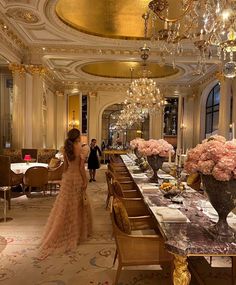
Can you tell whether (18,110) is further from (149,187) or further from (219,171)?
(219,171)

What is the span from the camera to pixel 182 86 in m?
15.0

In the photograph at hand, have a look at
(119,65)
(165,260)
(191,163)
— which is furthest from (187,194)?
(119,65)

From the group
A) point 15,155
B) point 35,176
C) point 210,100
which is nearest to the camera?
point 35,176

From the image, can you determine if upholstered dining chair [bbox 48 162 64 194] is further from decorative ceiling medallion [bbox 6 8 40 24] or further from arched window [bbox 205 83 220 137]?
arched window [bbox 205 83 220 137]

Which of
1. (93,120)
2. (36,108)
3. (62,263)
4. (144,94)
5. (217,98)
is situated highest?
(217,98)

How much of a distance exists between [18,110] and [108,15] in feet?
13.8

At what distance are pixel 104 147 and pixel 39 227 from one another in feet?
37.3

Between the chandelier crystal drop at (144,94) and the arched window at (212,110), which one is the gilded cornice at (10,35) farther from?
the arched window at (212,110)

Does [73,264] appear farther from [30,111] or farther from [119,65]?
[119,65]

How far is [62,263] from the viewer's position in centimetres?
346

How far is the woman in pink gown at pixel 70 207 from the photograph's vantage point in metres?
3.93

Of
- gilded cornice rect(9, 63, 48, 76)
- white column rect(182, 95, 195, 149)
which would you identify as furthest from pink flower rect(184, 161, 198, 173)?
white column rect(182, 95, 195, 149)

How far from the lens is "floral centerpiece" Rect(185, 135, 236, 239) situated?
197 cm

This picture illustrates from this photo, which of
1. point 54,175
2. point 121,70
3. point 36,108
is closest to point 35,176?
point 54,175
